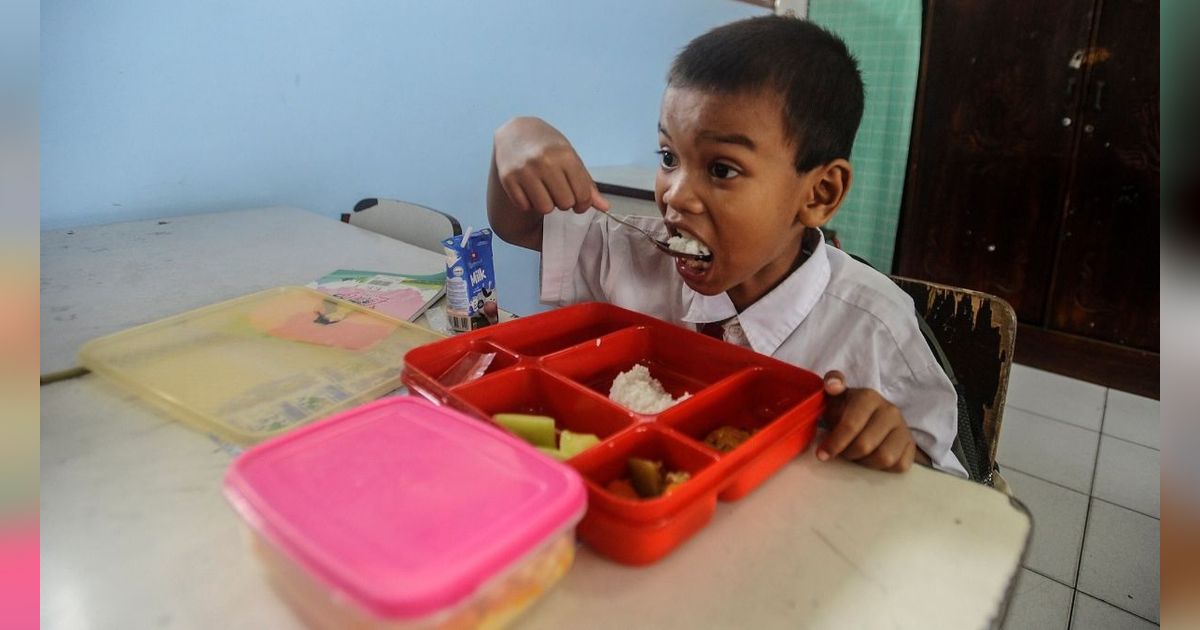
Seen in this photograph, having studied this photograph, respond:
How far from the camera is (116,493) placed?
23.5 inches

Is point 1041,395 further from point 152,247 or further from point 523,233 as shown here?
point 152,247

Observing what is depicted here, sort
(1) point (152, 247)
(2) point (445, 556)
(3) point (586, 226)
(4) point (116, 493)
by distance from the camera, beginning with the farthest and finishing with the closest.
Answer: (1) point (152, 247)
(3) point (586, 226)
(4) point (116, 493)
(2) point (445, 556)

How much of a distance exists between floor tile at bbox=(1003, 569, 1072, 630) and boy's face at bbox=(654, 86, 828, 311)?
108 centimetres

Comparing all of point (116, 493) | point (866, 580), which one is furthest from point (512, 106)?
point (866, 580)

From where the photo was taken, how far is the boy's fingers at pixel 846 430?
66 cm

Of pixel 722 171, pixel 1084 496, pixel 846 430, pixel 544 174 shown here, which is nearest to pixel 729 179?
pixel 722 171

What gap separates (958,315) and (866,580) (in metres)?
0.69

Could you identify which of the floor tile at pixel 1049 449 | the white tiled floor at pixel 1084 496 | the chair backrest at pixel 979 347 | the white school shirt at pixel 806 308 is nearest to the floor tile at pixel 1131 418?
the white tiled floor at pixel 1084 496

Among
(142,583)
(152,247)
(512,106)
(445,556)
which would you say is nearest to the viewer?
(445,556)

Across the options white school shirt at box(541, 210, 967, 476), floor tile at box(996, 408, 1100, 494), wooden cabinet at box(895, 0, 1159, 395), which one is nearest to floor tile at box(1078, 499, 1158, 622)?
floor tile at box(996, 408, 1100, 494)

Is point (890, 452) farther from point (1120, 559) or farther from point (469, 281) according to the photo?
point (1120, 559)

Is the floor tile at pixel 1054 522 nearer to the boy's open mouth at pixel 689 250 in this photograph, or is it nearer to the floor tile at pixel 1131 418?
the floor tile at pixel 1131 418

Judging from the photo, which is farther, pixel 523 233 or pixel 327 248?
pixel 327 248

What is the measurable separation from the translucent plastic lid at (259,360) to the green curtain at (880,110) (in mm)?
2533
